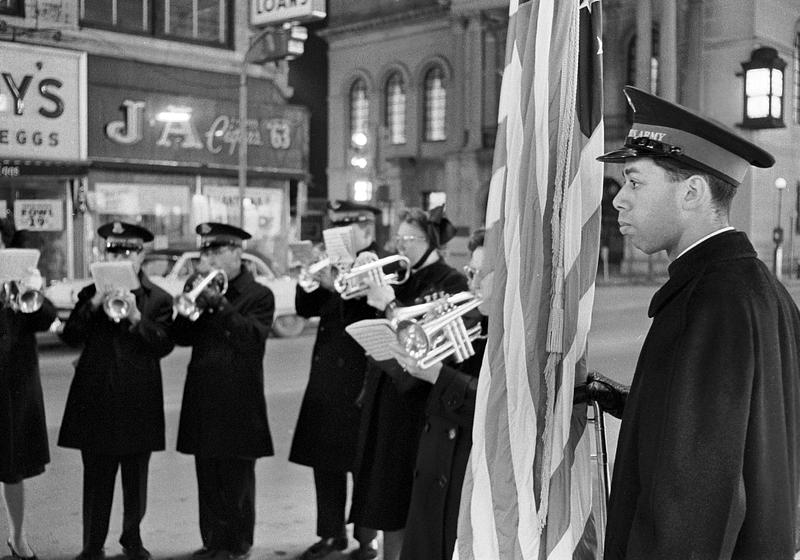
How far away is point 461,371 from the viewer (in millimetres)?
3848

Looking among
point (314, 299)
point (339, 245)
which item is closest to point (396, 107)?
point (314, 299)

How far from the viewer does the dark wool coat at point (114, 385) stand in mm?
5078

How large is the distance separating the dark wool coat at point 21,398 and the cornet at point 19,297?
0.14 ft

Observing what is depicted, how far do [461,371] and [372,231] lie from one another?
240cm

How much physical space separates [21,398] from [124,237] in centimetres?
111

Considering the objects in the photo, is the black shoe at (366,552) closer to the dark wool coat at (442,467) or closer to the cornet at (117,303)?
the dark wool coat at (442,467)

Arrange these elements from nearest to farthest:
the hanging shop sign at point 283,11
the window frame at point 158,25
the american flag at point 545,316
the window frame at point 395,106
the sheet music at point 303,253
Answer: the american flag at point 545,316 → the sheet music at point 303,253 → the hanging shop sign at point 283,11 → the window frame at point 158,25 → the window frame at point 395,106

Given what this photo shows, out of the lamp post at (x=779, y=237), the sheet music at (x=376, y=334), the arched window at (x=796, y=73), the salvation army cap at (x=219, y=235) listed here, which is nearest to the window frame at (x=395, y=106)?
the salvation army cap at (x=219, y=235)

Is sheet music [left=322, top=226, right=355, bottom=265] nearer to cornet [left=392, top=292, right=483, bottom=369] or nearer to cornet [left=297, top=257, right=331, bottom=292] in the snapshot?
cornet [left=297, top=257, right=331, bottom=292]

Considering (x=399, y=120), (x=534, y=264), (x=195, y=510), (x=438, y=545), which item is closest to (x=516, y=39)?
(x=534, y=264)

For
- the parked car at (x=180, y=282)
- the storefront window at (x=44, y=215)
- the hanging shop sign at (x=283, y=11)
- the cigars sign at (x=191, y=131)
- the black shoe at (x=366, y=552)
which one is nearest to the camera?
the black shoe at (x=366, y=552)

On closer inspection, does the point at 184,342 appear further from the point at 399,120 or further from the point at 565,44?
the point at 399,120

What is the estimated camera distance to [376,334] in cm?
391

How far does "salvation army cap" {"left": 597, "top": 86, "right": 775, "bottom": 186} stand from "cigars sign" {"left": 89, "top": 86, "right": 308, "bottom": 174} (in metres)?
16.5
